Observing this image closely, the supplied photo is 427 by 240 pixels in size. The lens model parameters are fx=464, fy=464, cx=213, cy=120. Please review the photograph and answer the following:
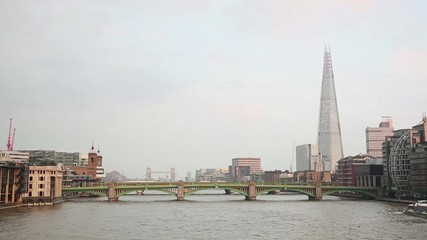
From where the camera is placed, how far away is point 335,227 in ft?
285

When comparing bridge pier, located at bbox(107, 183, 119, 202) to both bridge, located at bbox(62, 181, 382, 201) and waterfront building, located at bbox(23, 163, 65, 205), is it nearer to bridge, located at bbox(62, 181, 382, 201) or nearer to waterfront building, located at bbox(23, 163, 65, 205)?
bridge, located at bbox(62, 181, 382, 201)

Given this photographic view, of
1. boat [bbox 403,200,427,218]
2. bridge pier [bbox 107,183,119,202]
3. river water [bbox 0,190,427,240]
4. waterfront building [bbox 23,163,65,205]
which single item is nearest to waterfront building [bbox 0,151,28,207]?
waterfront building [bbox 23,163,65,205]

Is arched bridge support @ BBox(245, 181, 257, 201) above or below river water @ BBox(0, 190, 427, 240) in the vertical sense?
above

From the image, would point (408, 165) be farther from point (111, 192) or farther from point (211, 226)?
point (111, 192)

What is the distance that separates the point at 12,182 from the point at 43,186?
17.5 m

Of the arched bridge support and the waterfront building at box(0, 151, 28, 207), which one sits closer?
the waterfront building at box(0, 151, 28, 207)

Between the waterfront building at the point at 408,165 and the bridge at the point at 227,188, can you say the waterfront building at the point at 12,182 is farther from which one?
the waterfront building at the point at 408,165

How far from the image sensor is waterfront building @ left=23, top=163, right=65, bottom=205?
139 metres

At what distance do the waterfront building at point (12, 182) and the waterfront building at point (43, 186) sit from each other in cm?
361

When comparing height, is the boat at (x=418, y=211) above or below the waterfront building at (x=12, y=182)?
below

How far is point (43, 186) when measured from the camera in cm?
14612

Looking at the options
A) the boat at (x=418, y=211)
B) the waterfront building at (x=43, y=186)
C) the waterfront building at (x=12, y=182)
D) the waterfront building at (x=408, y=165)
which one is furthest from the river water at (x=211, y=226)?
the waterfront building at (x=408, y=165)

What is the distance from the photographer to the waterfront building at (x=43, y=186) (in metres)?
139

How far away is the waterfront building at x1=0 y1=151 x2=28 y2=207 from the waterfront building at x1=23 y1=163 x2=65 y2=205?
11.8ft
